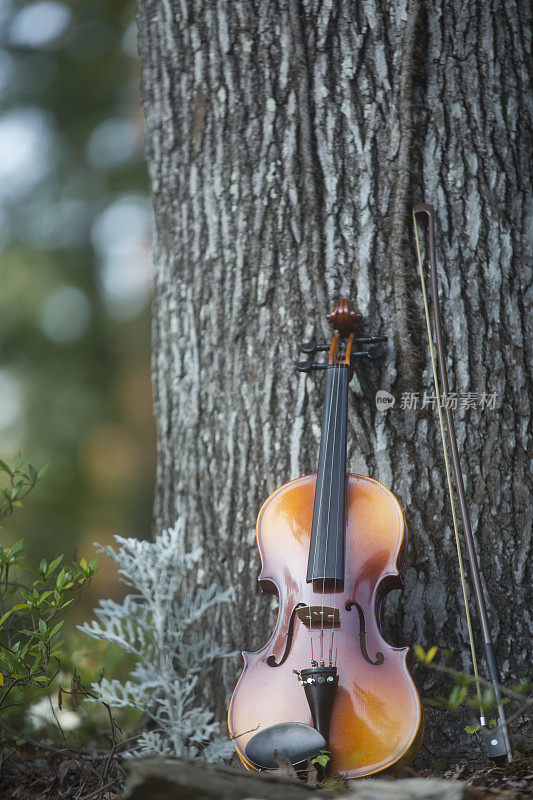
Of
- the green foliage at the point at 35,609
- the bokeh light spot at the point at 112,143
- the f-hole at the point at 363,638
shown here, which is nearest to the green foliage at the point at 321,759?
the f-hole at the point at 363,638

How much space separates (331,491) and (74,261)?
6472 millimetres

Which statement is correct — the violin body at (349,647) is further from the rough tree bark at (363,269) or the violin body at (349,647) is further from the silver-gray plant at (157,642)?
the rough tree bark at (363,269)

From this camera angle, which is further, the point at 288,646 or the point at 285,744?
the point at 288,646

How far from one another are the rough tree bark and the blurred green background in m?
4.90

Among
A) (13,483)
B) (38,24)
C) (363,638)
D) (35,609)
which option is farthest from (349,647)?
(38,24)

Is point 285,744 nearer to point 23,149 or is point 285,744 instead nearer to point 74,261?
point 74,261

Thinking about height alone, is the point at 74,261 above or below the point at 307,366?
above

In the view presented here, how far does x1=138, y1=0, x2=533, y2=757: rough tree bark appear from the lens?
7.54ft

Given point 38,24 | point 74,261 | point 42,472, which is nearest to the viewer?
point 42,472

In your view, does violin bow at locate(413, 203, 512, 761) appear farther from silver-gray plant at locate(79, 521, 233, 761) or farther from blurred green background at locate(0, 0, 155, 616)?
blurred green background at locate(0, 0, 155, 616)

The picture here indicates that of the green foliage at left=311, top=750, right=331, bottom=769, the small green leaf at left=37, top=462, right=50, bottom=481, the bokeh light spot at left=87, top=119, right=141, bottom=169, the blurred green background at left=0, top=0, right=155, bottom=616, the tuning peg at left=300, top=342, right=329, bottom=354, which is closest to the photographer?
the green foliage at left=311, top=750, right=331, bottom=769

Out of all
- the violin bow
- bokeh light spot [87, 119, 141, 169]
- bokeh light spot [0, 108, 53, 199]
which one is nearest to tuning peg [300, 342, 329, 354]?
the violin bow

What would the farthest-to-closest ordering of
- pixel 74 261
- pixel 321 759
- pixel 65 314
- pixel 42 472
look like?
pixel 65 314 < pixel 74 261 < pixel 42 472 < pixel 321 759

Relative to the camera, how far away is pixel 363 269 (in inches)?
94.6
